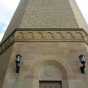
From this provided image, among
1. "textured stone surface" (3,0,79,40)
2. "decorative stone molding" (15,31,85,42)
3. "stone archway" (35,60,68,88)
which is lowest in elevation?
"stone archway" (35,60,68,88)

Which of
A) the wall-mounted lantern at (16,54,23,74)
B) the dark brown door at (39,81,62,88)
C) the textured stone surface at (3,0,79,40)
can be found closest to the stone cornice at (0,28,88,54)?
the textured stone surface at (3,0,79,40)

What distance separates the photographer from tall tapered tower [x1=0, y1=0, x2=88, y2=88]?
9875 mm

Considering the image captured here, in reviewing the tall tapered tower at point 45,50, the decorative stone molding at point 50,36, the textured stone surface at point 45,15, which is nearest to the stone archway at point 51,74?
the tall tapered tower at point 45,50

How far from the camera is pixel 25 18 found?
38.0 feet

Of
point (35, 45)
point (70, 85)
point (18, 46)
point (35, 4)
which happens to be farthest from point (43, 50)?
point (35, 4)

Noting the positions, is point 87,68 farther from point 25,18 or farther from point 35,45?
point 25,18

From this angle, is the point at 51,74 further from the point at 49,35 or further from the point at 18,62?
the point at 49,35

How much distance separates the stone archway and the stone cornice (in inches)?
42.0

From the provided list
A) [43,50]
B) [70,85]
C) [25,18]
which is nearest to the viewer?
[70,85]

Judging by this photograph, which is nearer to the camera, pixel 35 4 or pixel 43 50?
pixel 43 50

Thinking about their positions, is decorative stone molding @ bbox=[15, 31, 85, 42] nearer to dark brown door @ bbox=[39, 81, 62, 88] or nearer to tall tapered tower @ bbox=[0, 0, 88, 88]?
tall tapered tower @ bbox=[0, 0, 88, 88]

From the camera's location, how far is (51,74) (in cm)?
→ 1005

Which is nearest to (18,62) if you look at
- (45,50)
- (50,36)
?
(45,50)

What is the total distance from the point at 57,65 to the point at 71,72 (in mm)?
649
